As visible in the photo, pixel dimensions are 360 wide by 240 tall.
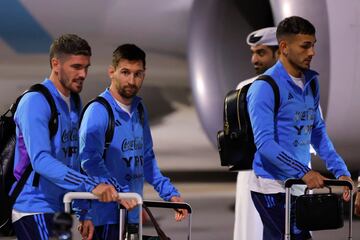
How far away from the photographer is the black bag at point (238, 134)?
4.30 m

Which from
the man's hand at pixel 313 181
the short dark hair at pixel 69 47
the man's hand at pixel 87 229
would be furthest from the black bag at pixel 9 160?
the man's hand at pixel 313 181

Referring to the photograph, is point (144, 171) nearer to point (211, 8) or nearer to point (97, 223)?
point (97, 223)

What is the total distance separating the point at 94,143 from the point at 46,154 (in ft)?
1.41

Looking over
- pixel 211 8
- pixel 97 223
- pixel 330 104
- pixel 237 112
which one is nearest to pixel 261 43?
pixel 237 112

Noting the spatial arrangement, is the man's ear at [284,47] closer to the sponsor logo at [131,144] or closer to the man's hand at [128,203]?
the sponsor logo at [131,144]

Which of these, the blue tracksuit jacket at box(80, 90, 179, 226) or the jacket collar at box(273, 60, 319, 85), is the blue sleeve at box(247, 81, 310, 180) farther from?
the blue tracksuit jacket at box(80, 90, 179, 226)

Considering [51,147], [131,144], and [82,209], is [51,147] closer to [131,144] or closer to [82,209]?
[82,209]

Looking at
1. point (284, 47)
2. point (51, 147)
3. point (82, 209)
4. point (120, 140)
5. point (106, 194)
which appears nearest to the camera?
point (106, 194)

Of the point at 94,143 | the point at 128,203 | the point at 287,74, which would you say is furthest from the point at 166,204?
the point at 287,74

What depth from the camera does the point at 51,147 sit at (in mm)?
3814

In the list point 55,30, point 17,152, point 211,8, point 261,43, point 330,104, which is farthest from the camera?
point 55,30

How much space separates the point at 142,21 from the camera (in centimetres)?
890

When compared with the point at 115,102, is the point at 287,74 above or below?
above

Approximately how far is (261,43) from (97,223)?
1238 millimetres
